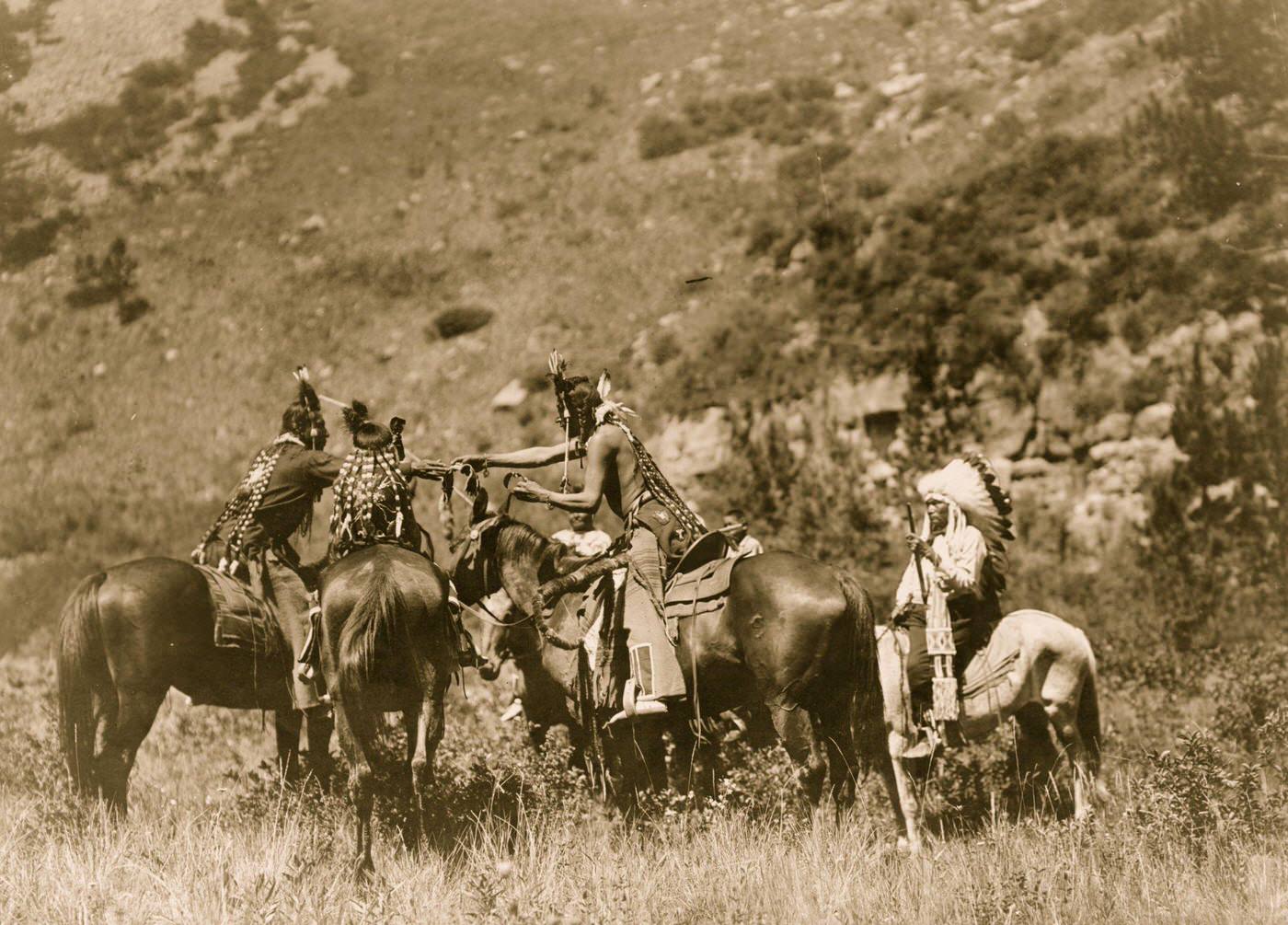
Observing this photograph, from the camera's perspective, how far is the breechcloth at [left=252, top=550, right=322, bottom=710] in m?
8.55

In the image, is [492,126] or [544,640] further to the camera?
[492,126]

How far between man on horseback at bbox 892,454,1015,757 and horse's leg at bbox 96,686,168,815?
4.95m

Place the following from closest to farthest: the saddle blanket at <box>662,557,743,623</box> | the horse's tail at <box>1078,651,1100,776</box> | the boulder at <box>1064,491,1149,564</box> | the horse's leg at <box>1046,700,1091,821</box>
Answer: the saddle blanket at <box>662,557,743,623</box>
the horse's leg at <box>1046,700,1091,821</box>
the horse's tail at <box>1078,651,1100,776</box>
the boulder at <box>1064,491,1149,564</box>

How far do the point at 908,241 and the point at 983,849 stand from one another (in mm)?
14454

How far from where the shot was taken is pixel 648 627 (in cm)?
758

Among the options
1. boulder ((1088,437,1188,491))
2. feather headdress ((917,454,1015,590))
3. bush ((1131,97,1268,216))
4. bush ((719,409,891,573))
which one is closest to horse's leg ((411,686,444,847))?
feather headdress ((917,454,1015,590))

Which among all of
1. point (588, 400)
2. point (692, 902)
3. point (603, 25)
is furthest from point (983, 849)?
point (603, 25)

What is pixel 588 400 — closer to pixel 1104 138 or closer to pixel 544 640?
pixel 544 640

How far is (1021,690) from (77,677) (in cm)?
614

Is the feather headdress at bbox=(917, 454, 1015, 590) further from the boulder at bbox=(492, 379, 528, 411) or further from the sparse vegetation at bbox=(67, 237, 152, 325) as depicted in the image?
the sparse vegetation at bbox=(67, 237, 152, 325)

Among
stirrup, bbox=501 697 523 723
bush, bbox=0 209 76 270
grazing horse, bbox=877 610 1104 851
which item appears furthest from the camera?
bush, bbox=0 209 76 270

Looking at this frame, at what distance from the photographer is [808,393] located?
17250 millimetres

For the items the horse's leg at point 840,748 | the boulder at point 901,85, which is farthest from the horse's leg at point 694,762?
the boulder at point 901,85

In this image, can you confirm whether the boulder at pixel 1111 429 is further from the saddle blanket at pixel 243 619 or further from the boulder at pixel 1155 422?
the saddle blanket at pixel 243 619
